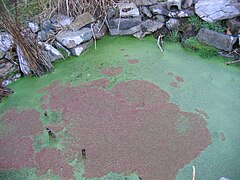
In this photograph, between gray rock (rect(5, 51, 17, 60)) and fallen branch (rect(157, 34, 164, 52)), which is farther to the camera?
fallen branch (rect(157, 34, 164, 52))

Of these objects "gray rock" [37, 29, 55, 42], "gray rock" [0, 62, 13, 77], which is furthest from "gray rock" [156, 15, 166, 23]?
"gray rock" [0, 62, 13, 77]

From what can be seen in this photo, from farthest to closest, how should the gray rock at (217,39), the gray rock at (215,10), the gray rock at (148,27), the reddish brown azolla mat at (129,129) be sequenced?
the gray rock at (148,27), the gray rock at (215,10), the gray rock at (217,39), the reddish brown azolla mat at (129,129)

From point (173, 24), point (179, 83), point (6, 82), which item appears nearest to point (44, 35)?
point (6, 82)

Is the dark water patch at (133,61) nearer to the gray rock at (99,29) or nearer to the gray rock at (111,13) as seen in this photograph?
the gray rock at (99,29)

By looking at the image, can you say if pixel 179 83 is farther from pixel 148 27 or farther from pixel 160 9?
pixel 160 9

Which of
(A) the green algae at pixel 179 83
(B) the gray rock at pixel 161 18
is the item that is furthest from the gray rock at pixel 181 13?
(A) the green algae at pixel 179 83

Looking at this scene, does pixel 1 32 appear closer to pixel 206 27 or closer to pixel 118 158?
pixel 118 158

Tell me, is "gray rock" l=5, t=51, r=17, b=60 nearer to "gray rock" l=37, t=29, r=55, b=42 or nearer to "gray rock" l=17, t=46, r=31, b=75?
"gray rock" l=17, t=46, r=31, b=75

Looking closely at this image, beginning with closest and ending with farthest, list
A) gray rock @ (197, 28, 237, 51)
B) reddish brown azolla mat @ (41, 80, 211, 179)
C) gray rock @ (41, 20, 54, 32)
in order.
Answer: reddish brown azolla mat @ (41, 80, 211, 179), gray rock @ (197, 28, 237, 51), gray rock @ (41, 20, 54, 32)
